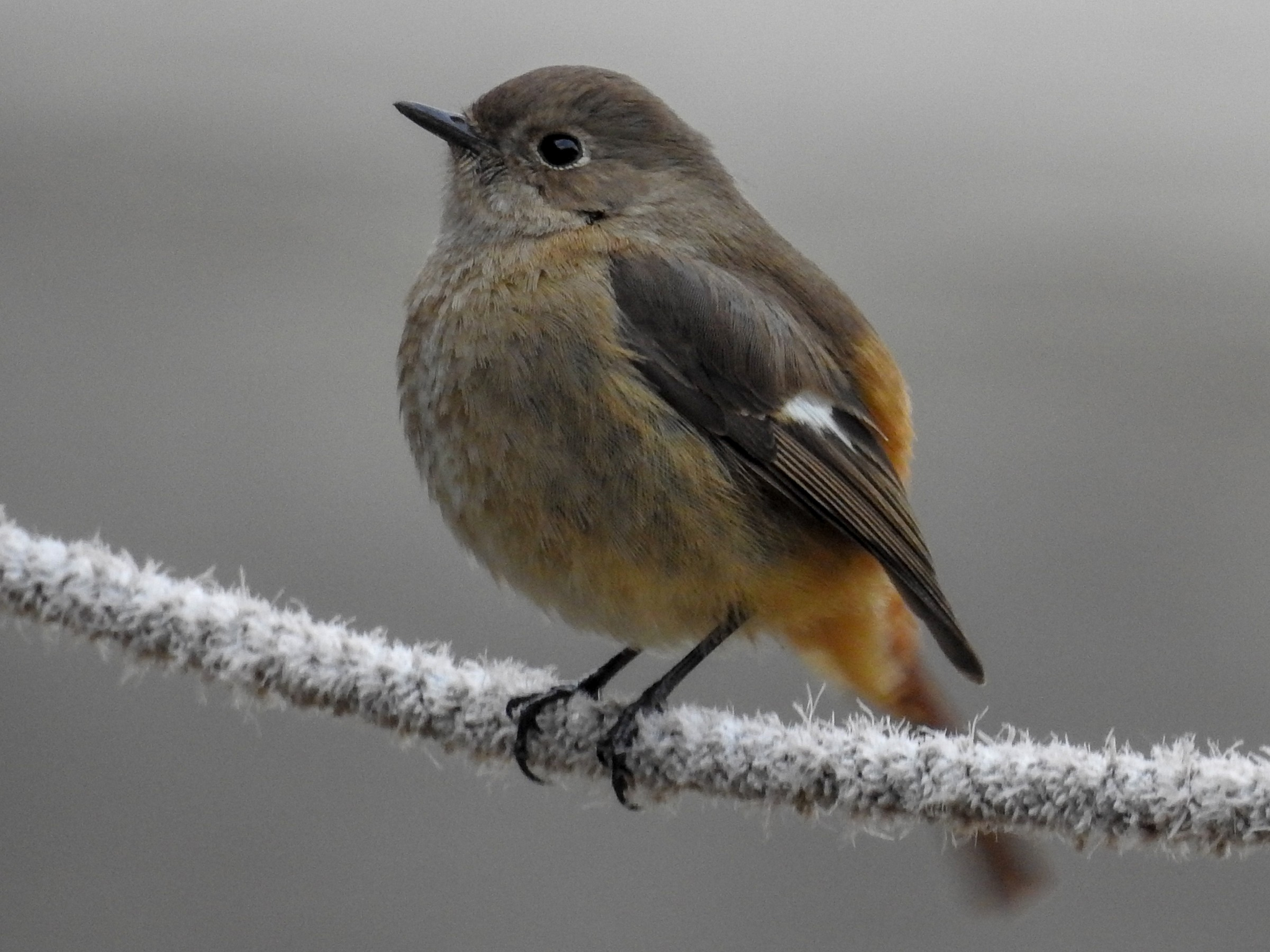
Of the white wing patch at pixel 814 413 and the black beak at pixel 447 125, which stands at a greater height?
the black beak at pixel 447 125

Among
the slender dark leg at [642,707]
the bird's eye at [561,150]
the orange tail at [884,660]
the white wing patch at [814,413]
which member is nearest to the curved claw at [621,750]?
the slender dark leg at [642,707]

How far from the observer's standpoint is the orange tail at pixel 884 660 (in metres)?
2.19

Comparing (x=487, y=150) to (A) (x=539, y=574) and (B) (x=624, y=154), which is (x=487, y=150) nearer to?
(B) (x=624, y=154)

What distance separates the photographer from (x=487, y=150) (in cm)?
246

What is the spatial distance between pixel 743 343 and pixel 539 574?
1.62ft

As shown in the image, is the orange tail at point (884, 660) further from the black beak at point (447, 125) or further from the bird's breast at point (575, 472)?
the black beak at point (447, 125)

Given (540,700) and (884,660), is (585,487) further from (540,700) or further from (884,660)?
(884,660)

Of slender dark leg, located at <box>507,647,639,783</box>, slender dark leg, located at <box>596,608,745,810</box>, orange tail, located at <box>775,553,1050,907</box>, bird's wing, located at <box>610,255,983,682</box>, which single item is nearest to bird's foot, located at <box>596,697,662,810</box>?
slender dark leg, located at <box>596,608,745,810</box>

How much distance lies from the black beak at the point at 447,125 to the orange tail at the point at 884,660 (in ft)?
3.03

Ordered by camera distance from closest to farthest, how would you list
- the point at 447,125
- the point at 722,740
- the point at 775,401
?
the point at 722,740
the point at 775,401
the point at 447,125

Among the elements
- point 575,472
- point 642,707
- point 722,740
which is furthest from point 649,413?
point 722,740

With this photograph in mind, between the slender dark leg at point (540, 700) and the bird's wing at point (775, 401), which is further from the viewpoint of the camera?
the bird's wing at point (775, 401)

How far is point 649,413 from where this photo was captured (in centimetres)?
219

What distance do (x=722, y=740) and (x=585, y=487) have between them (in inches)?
24.6
